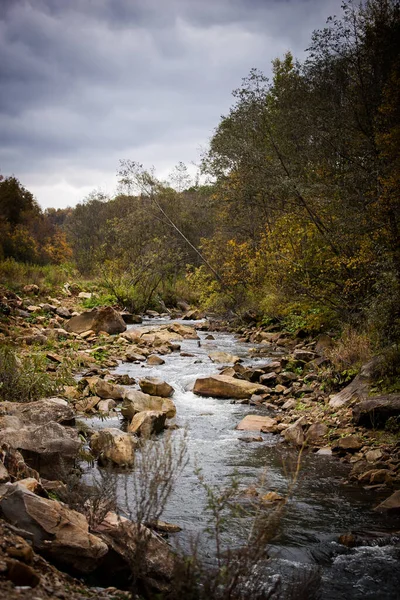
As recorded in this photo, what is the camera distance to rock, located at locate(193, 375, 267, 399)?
9.58 metres

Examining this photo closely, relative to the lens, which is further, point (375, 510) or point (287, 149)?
point (287, 149)

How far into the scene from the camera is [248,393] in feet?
31.4

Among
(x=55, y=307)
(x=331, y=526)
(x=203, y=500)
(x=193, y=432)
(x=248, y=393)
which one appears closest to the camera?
(x=331, y=526)

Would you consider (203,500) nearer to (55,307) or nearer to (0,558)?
(0,558)

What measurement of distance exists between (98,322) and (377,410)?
10836 millimetres

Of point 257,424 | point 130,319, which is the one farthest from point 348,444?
point 130,319

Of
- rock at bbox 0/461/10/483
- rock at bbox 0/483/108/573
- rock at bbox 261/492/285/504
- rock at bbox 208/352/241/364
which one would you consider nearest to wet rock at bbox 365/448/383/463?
rock at bbox 261/492/285/504

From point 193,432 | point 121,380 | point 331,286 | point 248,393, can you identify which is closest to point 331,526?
point 193,432

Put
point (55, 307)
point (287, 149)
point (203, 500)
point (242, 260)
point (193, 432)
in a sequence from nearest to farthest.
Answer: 1. point (203, 500)
2. point (193, 432)
3. point (287, 149)
4. point (55, 307)
5. point (242, 260)

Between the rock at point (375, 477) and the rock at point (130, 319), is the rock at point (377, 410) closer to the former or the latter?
the rock at point (375, 477)

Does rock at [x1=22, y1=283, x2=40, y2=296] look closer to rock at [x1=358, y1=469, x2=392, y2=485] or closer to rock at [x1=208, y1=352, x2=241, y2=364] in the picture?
rock at [x1=208, y1=352, x2=241, y2=364]

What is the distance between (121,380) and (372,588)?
22.6ft

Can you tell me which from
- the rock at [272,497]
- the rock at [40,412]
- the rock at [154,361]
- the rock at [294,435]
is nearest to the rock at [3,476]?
the rock at [40,412]

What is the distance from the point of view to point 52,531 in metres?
3.06
